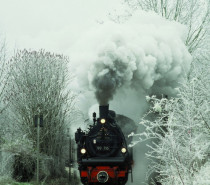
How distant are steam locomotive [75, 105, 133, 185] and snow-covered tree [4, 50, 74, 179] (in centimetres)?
472

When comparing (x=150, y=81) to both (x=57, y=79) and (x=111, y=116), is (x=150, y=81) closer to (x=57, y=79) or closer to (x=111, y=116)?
(x=111, y=116)

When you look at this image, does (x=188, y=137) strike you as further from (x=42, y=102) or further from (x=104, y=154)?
(x=42, y=102)

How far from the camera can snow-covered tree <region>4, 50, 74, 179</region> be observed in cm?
1535

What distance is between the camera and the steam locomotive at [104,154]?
9.65 meters

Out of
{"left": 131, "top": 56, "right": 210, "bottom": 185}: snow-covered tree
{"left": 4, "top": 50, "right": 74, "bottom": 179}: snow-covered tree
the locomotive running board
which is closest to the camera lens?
{"left": 131, "top": 56, "right": 210, "bottom": 185}: snow-covered tree

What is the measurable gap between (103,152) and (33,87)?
22.4 ft

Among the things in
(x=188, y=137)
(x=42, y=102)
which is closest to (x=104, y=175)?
(x=188, y=137)

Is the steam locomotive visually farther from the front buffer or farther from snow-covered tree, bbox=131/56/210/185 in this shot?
snow-covered tree, bbox=131/56/210/185

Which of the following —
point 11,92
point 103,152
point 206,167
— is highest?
point 11,92

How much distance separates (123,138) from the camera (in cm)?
982

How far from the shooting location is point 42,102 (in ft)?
51.5

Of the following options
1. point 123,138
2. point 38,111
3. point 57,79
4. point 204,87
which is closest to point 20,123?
point 38,111

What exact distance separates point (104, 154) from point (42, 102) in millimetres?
6540

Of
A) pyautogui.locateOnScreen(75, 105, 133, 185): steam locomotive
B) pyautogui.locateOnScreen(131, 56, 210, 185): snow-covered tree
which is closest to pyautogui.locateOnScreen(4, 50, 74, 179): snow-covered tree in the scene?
pyautogui.locateOnScreen(75, 105, 133, 185): steam locomotive
